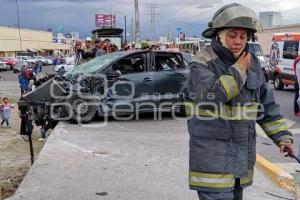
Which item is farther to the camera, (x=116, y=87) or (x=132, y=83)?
(x=132, y=83)

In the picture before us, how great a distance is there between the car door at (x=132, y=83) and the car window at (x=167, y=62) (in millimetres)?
278

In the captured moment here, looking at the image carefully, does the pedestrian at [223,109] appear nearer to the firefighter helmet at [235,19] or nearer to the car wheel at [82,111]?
the firefighter helmet at [235,19]

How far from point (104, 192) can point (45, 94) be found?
14.8ft

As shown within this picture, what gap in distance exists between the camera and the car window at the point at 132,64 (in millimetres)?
10703

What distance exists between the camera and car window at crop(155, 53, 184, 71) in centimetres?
1109

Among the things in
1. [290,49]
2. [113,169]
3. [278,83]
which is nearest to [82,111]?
[113,169]

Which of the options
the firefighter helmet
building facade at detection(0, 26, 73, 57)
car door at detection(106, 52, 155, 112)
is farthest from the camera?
building facade at detection(0, 26, 73, 57)

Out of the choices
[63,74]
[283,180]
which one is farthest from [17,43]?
[283,180]

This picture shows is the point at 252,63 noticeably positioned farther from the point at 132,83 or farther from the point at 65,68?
the point at 65,68

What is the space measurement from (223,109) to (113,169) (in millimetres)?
3535

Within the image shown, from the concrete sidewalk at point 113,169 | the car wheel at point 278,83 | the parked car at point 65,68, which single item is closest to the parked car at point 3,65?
the parked car at point 65,68

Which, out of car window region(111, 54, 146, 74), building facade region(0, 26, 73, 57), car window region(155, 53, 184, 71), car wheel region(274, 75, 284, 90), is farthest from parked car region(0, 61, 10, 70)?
car window region(111, 54, 146, 74)

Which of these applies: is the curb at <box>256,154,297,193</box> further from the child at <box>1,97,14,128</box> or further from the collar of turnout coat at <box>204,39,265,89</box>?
the child at <box>1,97,14,128</box>

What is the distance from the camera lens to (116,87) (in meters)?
10.4
